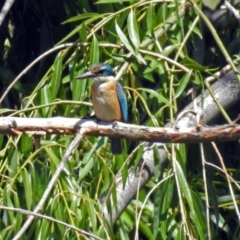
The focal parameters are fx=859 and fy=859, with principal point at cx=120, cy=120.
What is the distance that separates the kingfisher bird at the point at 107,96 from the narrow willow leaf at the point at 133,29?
211mm

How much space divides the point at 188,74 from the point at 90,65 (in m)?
0.37

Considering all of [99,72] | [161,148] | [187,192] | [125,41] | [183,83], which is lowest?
[187,192]

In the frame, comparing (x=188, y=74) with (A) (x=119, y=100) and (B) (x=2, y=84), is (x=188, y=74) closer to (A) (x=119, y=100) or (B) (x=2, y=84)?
(A) (x=119, y=100)

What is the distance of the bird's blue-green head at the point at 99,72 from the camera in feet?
10.3

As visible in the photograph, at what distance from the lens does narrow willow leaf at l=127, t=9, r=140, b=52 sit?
9.48 ft

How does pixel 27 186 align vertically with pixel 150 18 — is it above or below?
below

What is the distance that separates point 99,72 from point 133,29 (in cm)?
31

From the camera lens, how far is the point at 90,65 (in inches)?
123

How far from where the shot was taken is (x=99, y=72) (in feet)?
10.5

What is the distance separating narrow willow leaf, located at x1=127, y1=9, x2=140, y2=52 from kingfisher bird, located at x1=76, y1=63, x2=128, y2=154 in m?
0.21

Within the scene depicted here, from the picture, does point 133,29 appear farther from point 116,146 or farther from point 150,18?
point 116,146

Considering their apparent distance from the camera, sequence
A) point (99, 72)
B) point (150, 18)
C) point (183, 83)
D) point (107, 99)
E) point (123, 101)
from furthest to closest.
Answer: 1. point (107, 99)
2. point (123, 101)
3. point (99, 72)
4. point (150, 18)
5. point (183, 83)

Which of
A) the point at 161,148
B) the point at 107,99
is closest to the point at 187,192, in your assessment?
the point at 161,148

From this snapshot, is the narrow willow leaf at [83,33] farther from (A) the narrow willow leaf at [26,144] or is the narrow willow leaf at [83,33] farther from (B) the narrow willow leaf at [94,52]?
(A) the narrow willow leaf at [26,144]
